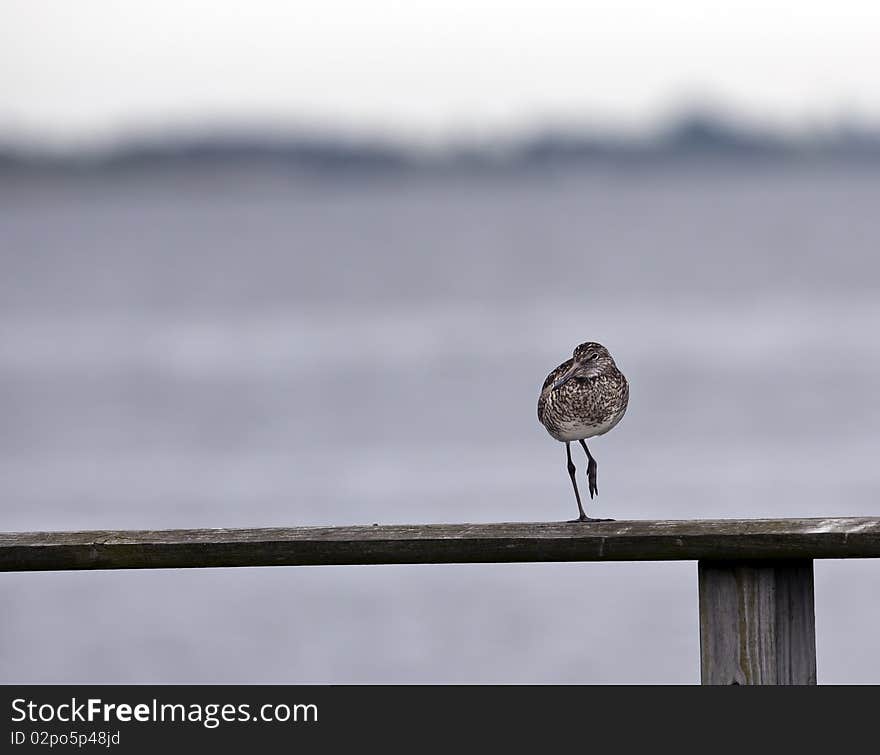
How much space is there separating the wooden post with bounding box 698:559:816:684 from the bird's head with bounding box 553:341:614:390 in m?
2.12

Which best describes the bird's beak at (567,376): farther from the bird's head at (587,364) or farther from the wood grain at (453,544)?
the wood grain at (453,544)

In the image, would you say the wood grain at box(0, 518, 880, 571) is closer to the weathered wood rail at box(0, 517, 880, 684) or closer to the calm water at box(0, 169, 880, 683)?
the weathered wood rail at box(0, 517, 880, 684)

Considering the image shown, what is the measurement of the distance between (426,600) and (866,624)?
158 inches

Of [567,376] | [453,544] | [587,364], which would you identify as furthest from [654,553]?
[587,364]

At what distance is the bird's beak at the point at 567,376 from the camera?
554cm

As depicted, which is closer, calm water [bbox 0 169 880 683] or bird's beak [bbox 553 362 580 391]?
bird's beak [bbox 553 362 580 391]

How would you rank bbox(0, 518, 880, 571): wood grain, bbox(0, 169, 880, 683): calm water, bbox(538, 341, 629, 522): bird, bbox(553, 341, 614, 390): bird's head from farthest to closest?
1. bbox(0, 169, 880, 683): calm water
2. bbox(553, 341, 614, 390): bird's head
3. bbox(538, 341, 629, 522): bird
4. bbox(0, 518, 880, 571): wood grain

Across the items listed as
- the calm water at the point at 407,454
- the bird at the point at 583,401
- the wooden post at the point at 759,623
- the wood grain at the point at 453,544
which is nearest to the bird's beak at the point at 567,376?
the bird at the point at 583,401

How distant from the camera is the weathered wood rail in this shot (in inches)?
133

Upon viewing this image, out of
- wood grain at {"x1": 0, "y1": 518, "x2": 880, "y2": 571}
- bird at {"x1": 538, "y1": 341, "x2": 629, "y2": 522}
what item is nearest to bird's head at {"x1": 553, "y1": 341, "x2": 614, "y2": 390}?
bird at {"x1": 538, "y1": 341, "x2": 629, "y2": 522}

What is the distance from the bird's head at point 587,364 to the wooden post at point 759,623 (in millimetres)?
2120

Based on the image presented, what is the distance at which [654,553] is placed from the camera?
11.3 ft

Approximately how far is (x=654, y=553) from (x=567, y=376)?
7.16ft

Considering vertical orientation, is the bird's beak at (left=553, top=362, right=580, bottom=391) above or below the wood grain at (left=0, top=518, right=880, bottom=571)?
above
